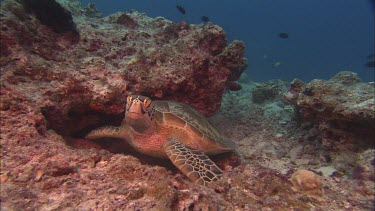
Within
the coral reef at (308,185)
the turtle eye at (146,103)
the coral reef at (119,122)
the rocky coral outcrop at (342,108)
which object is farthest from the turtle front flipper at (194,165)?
the rocky coral outcrop at (342,108)

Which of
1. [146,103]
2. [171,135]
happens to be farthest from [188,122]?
[146,103]

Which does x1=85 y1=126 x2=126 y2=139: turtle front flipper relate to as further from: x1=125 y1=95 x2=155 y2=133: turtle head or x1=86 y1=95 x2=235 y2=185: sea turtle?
x1=125 y1=95 x2=155 y2=133: turtle head

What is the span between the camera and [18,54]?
2494 mm

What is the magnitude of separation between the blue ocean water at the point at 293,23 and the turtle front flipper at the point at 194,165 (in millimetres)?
70667

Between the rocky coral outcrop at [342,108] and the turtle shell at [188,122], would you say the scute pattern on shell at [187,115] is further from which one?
the rocky coral outcrop at [342,108]

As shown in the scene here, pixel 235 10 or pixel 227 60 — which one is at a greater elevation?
pixel 235 10

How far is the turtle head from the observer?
2807 millimetres

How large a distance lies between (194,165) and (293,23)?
114463 millimetres

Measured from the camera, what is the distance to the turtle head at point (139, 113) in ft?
9.21

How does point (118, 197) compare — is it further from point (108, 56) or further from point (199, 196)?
point (108, 56)

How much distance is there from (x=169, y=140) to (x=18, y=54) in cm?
231

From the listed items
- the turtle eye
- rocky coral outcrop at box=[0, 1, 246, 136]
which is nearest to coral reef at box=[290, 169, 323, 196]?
the turtle eye

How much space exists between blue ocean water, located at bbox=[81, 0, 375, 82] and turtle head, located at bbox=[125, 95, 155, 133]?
232ft

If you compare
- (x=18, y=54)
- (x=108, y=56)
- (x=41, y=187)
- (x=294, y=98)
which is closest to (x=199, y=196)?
(x=41, y=187)
